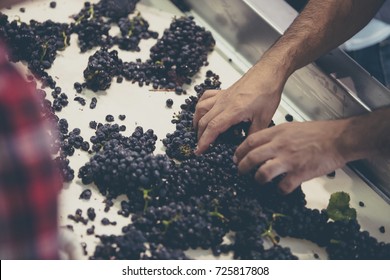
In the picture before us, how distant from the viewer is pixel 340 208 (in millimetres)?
1748

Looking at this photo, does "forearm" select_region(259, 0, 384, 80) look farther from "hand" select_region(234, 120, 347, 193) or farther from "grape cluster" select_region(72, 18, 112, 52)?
"grape cluster" select_region(72, 18, 112, 52)

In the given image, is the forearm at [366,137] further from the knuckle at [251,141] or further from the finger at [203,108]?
the finger at [203,108]

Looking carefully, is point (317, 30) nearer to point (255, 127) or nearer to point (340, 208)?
point (255, 127)

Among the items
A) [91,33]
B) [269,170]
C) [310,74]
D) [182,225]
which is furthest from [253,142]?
[91,33]

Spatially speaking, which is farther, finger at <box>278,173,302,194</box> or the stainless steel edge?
the stainless steel edge

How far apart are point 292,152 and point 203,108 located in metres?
0.34

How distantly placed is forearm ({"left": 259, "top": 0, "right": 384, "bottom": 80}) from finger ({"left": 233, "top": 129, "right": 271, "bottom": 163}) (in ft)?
0.90

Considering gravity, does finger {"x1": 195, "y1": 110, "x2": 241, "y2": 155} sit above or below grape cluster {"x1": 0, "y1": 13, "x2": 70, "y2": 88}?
above

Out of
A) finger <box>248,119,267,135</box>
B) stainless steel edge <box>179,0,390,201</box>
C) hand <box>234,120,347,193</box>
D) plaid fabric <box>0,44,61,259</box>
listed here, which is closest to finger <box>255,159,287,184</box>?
hand <box>234,120,347,193</box>

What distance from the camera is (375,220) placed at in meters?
1.82

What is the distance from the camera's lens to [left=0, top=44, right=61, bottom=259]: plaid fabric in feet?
3.06

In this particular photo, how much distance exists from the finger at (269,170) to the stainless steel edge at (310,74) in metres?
0.44

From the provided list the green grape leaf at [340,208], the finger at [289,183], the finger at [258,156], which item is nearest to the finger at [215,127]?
the finger at [258,156]

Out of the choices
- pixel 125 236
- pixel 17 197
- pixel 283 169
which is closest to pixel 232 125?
pixel 283 169
